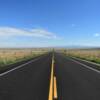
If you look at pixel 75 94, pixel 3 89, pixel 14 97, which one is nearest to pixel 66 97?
pixel 75 94

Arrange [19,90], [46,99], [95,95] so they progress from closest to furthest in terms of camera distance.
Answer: [46,99]
[95,95]
[19,90]

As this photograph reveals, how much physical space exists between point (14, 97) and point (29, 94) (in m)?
0.70

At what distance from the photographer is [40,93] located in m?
8.32

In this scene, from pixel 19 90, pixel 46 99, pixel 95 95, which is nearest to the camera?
pixel 46 99

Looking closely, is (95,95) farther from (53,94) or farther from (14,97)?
(14,97)

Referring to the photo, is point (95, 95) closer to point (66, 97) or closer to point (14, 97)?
point (66, 97)

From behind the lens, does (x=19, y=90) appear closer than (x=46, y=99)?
No

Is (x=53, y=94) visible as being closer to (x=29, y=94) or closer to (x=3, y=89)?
(x=29, y=94)

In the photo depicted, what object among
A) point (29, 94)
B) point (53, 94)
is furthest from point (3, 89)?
point (53, 94)

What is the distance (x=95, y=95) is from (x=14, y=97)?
3109mm

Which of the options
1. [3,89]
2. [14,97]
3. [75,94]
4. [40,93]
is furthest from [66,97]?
[3,89]

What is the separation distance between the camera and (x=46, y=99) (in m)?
7.31

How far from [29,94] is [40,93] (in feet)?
1.49

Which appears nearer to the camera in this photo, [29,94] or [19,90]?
[29,94]
